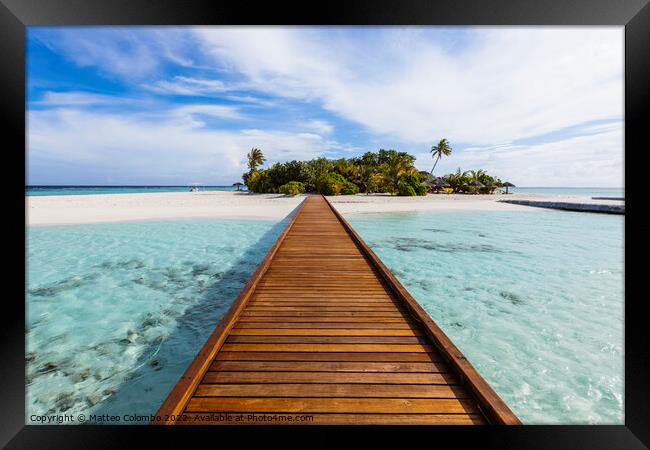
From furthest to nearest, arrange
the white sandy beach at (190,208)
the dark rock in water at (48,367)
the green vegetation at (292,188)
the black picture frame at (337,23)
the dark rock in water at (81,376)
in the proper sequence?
1. the green vegetation at (292,188)
2. the white sandy beach at (190,208)
3. the dark rock in water at (48,367)
4. the dark rock in water at (81,376)
5. the black picture frame at (337,23)

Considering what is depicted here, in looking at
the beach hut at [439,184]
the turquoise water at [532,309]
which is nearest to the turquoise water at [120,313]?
the turquoise water at [532,309]

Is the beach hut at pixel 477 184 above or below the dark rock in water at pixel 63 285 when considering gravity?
above

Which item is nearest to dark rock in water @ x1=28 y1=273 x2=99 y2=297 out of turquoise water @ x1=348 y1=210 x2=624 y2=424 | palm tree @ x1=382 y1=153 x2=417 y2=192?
turquoise water @ x1=348 y1=210 x2=624 y2=424

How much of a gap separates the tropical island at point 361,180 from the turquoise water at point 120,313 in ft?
80.4

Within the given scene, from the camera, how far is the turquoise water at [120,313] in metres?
3.26

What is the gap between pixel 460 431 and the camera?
162cm

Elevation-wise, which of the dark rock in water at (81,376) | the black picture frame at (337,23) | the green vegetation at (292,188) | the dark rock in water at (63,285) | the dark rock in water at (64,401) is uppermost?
the green vegetation at (292,188)

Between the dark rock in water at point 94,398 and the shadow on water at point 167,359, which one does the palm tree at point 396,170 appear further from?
the dark rock in water at point 94,398

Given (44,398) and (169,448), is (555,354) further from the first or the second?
(44,398)

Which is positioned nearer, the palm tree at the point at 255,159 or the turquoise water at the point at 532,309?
the turquoise water at the point at 532,309

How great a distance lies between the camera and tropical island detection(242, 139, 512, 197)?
33.9 m
